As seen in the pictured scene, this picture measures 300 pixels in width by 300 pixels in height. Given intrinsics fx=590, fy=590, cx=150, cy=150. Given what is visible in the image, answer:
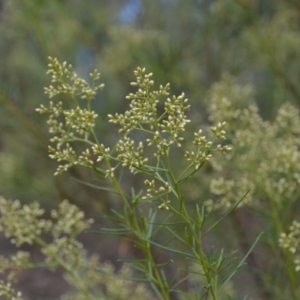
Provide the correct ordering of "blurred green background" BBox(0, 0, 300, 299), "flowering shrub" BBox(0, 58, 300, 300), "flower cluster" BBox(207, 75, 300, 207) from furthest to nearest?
"blurred green background" BBox(0, 0, 300, 299)
"flower cluster" BBox(207, 75, 300, 207)
"flowering shrub" BBox(0, 58, 300, 300)

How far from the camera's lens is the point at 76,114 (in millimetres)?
625

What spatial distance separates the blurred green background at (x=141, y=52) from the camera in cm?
146

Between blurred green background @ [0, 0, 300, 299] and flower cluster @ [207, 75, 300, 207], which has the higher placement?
blurred green background @ [0, 0, 300, 299]

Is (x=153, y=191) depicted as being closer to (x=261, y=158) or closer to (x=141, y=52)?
(x=261, y=158)

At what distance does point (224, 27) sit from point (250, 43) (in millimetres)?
137

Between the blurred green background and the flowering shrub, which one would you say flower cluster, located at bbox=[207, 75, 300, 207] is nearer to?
the flowering shrub

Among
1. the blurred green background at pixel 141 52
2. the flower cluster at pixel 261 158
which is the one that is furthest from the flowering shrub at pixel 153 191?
the blurred green background at pixel 141 52

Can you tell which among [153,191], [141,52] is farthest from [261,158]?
[141,52]

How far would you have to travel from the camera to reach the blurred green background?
4.78 ft

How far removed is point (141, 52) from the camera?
163cm

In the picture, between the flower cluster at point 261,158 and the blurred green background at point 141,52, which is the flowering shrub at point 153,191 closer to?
the flower cluster at point 261,158

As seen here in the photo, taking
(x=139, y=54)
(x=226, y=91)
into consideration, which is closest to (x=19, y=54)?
(x=139, y=54)

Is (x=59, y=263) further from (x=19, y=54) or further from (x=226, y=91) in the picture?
(x=19, y=54)

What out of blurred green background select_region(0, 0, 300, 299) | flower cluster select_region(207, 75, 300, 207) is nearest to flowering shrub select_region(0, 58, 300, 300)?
flower cluster select_region(207, 75, 300, 207)
